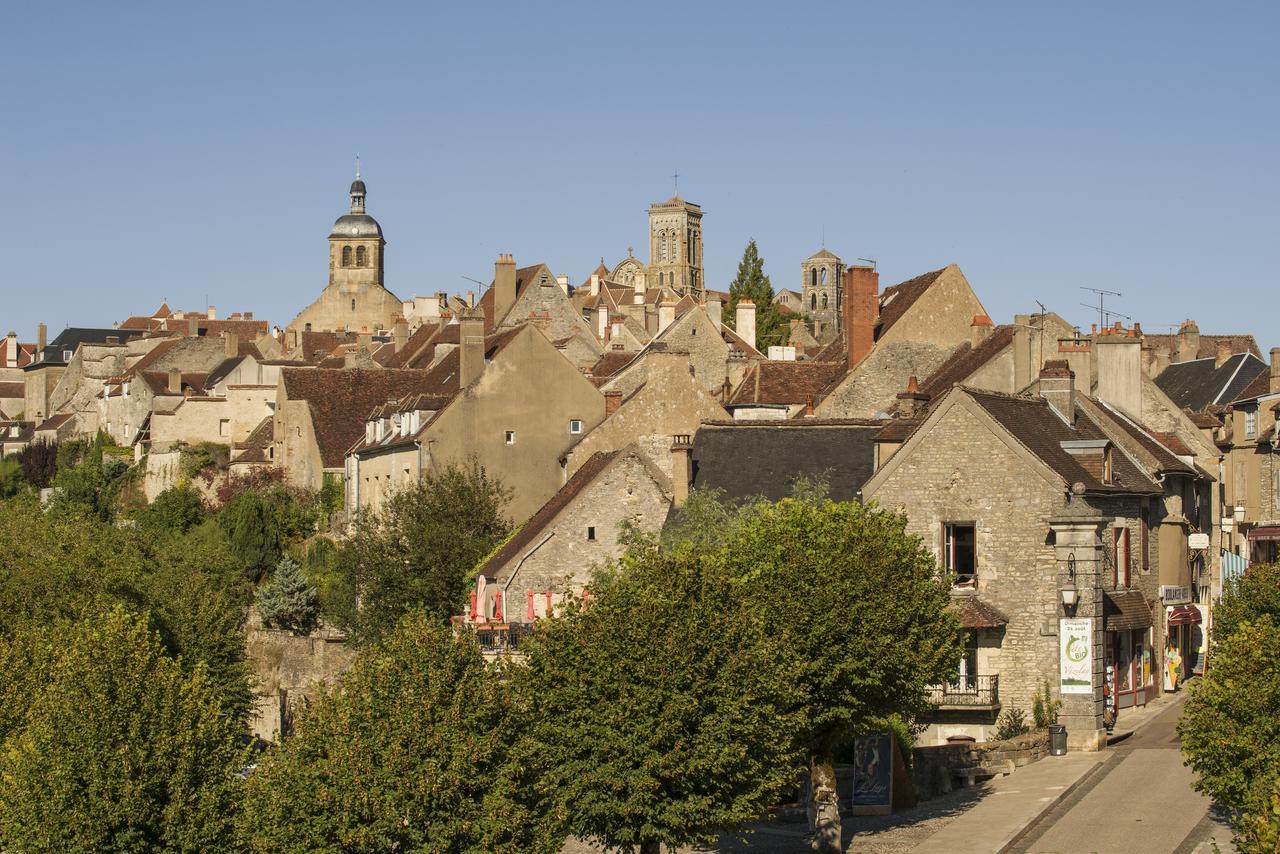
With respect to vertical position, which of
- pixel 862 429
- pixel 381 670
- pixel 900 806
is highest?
pixel 862 429

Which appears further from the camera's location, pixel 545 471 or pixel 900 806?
pixel 545 471

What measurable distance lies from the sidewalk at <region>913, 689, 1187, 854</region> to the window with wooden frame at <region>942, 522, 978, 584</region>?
447 centimetres

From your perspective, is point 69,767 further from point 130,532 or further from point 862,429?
point 130,532

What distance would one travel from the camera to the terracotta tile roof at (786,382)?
5838 cm

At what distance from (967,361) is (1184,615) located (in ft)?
32.2

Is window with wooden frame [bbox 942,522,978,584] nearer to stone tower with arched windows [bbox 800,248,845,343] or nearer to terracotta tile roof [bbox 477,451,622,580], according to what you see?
terracotta tile roof [bbox 477,451,622,580]

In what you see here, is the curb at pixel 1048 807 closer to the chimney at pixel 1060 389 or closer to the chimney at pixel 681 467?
the chimney at pixel 1060 389

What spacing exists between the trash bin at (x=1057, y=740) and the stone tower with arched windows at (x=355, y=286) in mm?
92370

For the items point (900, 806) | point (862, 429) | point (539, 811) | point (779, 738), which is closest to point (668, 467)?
point (862, 429)

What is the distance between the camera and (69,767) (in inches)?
1002

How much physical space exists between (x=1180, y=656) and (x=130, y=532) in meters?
35.2

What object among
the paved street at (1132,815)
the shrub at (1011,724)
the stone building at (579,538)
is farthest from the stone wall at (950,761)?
the stone building at (579,538)

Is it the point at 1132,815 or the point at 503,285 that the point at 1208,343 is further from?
the point at 1132,815

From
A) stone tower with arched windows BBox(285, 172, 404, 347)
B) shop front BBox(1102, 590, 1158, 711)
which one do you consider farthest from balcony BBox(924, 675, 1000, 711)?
stone tower with arched windows BBox(285, 172, 404, 347)
